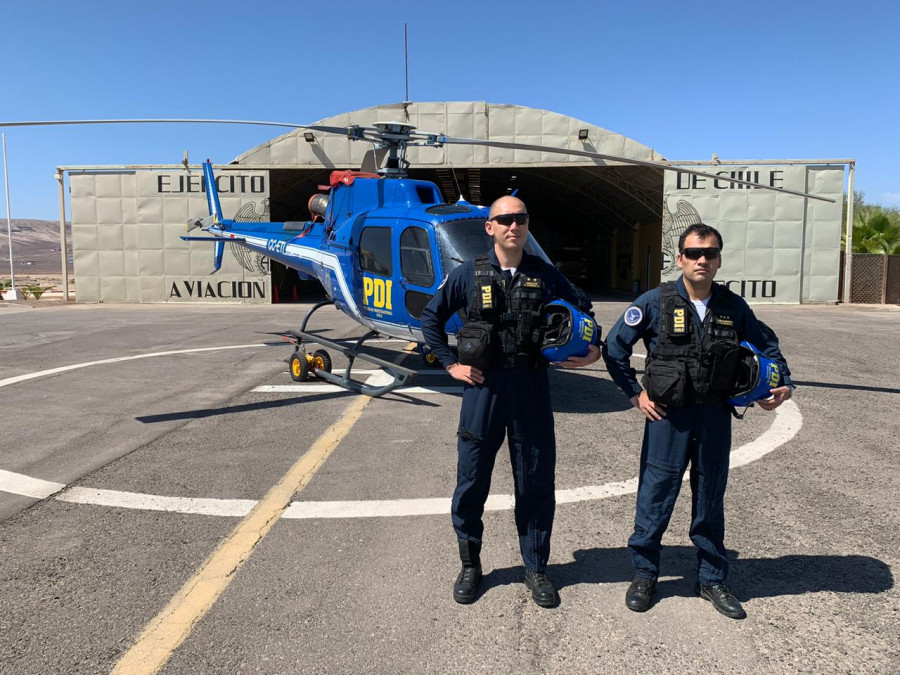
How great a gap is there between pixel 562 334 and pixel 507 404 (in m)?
0.46

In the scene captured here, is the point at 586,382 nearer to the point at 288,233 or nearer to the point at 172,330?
the point at 288,233

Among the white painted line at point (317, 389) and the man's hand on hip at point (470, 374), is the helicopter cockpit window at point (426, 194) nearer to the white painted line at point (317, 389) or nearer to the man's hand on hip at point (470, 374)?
the white painted line at point (317, 389)

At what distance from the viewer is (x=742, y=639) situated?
2719 millimetres

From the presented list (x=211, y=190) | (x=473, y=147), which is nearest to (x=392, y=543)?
(x=211, y=190)

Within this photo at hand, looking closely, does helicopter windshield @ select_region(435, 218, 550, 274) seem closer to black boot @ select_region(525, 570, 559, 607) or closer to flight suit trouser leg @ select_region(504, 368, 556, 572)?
flight suit trouser leg @ select_region(504, 368, 556, 572)

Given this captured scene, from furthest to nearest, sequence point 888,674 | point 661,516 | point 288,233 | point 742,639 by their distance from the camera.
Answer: point 288,233, point 661,516, point 742,639, point 888,674

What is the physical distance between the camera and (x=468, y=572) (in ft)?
10.3

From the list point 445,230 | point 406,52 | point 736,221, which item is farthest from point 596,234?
point 445,230

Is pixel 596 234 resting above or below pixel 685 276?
above

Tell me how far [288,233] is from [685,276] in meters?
9.22

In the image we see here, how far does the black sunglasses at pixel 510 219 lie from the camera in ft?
10.1

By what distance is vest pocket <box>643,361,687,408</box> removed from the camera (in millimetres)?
2842

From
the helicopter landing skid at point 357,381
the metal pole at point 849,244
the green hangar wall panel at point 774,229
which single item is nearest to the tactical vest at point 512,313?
the helicopter landing skid at point 357,381

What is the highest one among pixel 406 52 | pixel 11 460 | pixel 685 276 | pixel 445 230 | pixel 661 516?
pixel 406 52
